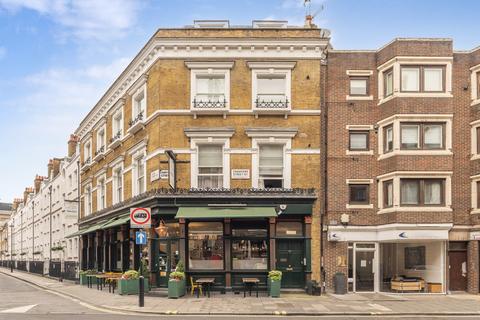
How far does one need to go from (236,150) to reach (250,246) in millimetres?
4180

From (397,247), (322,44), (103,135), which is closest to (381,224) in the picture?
(397,247)

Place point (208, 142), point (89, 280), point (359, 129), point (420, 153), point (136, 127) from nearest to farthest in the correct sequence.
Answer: point (420, 153)
point (208, 142)
point (359, 129)
point (136, 127)
point (89, 280)

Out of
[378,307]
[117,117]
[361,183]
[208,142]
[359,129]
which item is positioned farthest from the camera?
[117,117]

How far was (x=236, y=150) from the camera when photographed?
82.3 ft

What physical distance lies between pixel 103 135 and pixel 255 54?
14.1 meters

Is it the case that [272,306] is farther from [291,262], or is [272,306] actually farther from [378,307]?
[291,262]

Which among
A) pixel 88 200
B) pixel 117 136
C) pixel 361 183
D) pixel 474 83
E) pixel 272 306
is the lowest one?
pixel 272 306

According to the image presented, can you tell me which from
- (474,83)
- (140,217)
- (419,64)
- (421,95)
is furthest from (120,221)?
(474,83)

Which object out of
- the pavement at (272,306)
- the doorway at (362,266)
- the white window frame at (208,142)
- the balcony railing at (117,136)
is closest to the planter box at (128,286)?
the pavement at (272,306)

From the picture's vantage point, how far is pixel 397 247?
85.3 feet

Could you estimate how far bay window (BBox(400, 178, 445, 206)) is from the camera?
24.7 metres

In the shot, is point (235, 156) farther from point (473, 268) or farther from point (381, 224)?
point (473, 268)

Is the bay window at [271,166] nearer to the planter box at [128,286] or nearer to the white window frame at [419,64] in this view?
the white window frame at [419,64]

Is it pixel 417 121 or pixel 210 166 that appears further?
pixel 210 166
